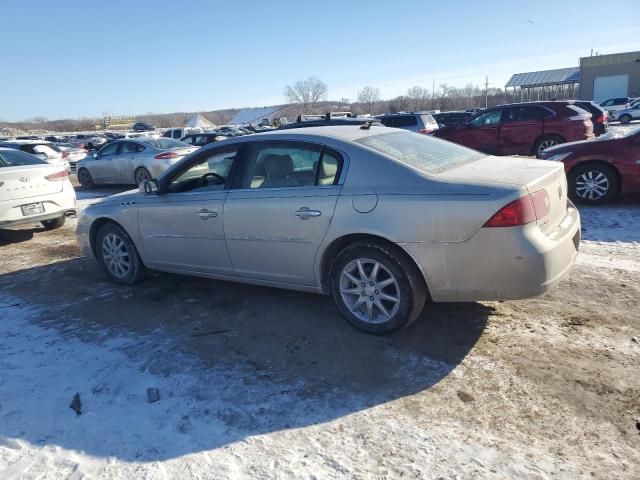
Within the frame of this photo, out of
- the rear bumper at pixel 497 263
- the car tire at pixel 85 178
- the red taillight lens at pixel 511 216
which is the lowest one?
the car tire at pixel 85 178

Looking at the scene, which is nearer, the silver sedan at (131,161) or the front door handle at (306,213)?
the front door handle at (306,213)

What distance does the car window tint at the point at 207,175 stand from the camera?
4.52 m

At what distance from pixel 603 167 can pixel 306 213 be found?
5813 millimetres

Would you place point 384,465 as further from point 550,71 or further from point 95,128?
point 95,128

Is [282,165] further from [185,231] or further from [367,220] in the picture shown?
[185,231]

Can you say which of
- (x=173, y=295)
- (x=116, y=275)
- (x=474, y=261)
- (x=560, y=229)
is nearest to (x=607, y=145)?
(x=560, y=229)

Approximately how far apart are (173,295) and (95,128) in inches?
3937

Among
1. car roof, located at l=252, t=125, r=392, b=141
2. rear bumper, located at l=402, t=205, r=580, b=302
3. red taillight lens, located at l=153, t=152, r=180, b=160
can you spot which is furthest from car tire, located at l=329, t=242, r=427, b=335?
red taillight lens, located at l=153, t=152, r=180, b=160

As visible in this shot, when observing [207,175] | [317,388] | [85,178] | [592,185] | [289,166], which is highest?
[289,166]

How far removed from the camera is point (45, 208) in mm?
7816

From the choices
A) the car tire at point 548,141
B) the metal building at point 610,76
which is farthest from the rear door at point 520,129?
the metal building at point 610,76

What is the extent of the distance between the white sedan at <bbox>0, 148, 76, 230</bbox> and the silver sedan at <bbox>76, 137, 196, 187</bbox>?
4.72 meters

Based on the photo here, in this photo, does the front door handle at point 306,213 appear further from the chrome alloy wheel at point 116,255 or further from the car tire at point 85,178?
the car tire at point 85,178

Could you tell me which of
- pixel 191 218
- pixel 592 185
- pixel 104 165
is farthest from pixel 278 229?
pixel 104 165
